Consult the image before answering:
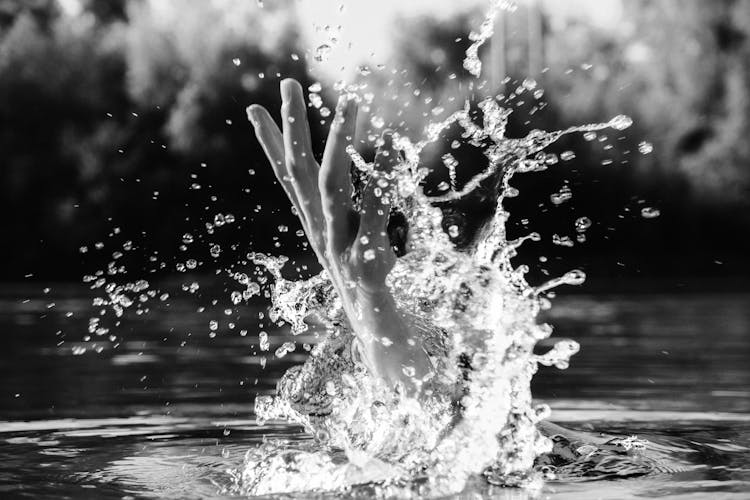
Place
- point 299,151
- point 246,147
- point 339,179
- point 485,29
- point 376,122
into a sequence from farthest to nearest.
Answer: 1. point 246,147
2. point 485,29
3. point 376,122
4. point 299,151
5. point 339,179

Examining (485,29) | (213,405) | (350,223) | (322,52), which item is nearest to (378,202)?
(350,223)

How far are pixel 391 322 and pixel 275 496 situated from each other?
74 cm

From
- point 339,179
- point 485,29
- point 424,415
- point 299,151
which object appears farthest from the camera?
point 485,29

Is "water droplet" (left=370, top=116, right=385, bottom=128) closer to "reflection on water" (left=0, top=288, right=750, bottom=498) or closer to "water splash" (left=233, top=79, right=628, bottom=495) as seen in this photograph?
"water splash" (left=233, top=79, right=628, bottom=495)

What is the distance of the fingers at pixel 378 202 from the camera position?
413 cm

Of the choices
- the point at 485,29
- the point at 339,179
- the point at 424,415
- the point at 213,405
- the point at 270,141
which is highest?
the point at 485,29

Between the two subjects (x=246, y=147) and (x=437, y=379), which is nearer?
(x=437, y=379)

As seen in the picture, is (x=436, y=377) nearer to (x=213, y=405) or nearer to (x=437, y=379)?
(x=437, y=379)

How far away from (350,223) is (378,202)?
122mm

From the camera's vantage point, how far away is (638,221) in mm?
35594

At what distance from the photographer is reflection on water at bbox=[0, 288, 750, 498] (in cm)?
442

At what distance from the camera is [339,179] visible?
4.11 m

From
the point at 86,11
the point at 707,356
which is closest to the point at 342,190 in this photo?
the point at 707,356

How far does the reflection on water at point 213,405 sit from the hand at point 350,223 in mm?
591
